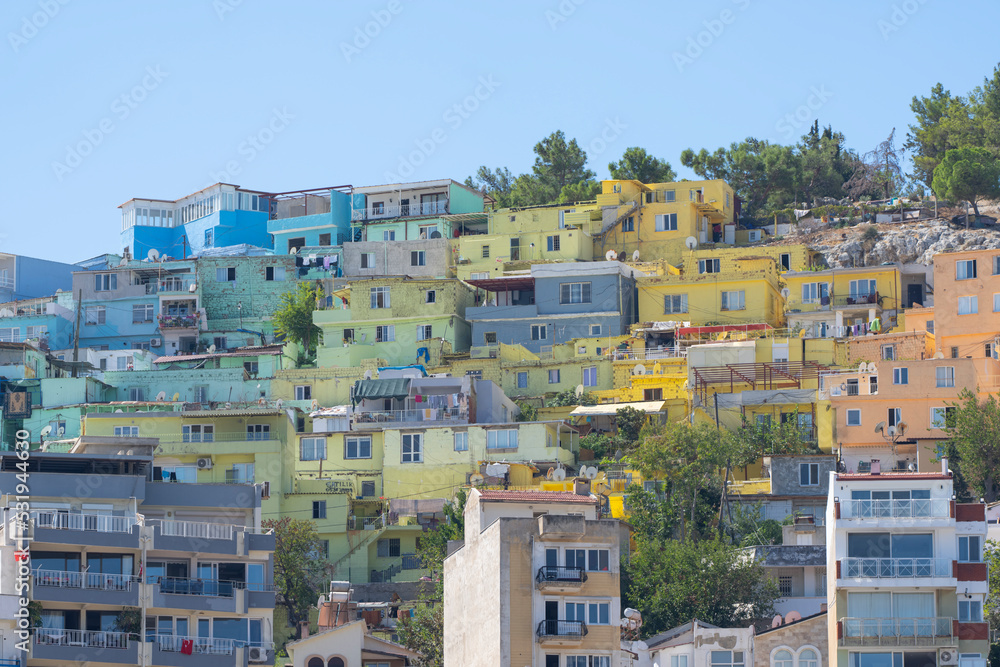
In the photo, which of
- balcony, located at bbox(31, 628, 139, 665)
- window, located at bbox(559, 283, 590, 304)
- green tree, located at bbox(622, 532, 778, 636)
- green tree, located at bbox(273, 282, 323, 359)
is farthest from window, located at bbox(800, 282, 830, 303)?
balcony, located at bbox(31, 628, 139, 665)

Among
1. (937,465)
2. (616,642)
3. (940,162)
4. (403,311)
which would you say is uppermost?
(940,162)

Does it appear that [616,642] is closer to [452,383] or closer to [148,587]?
[148,587]

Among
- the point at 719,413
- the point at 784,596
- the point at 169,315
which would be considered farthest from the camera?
the point at 169,315

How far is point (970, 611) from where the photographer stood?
145 ft

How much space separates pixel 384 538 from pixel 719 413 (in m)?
14.6

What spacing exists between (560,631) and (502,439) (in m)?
22.7

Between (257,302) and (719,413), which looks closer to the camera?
(719,413)

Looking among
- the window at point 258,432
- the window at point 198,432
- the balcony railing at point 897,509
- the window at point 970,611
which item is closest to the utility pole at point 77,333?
the window at point 198,432

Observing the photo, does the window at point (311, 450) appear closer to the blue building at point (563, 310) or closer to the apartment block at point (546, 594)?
the blue building at point (563, 310)

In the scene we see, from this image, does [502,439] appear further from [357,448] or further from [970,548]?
[970,548]

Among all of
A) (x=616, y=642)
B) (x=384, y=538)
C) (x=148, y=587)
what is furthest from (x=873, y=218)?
(x=148, y=587)

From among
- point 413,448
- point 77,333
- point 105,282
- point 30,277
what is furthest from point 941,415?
point 30,277

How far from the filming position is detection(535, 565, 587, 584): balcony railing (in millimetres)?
44594

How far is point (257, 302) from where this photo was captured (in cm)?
9062
